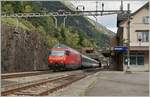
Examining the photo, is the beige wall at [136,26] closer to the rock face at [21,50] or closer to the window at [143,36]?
the window at [143,36]

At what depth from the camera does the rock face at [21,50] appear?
155 feet

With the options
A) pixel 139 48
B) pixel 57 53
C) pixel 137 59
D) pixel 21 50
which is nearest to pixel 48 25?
pixel 137 59

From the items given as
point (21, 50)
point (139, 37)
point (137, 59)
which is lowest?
point (137, 59)

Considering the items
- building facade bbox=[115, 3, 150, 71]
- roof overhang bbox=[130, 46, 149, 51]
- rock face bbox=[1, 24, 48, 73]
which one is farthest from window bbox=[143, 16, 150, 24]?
rock face bbox=[1, 24, 48, 73]

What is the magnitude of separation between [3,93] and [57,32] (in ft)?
248

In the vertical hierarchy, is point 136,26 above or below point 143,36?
above

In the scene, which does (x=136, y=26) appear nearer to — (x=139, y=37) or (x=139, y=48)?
(x=139, y=37)

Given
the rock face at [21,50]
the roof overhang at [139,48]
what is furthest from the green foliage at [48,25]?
the roof overhang at [139,48]

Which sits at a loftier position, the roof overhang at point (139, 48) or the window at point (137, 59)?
the roof overhang at point (139, 48)

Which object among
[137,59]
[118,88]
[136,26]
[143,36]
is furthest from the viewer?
[136,26]

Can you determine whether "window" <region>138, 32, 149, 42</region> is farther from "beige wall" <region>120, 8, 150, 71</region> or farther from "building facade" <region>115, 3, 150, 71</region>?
"beige wall" <region>120, 8, 150, 71</region>

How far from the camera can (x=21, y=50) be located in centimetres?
5403

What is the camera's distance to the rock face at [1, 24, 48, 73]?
47125mm

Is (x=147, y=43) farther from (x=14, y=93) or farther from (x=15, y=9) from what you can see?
(x=14, y=93)
